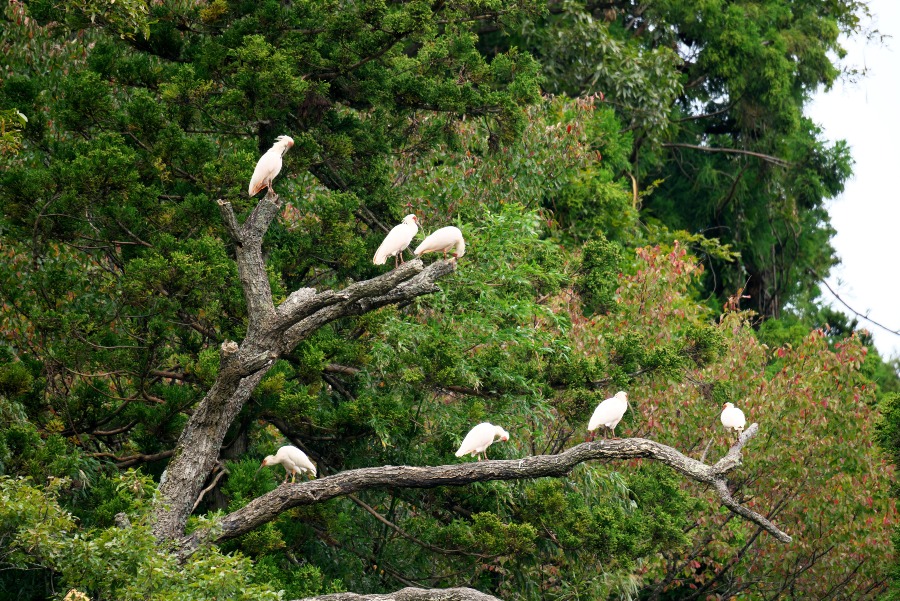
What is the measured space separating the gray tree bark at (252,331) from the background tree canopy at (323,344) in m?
0.02

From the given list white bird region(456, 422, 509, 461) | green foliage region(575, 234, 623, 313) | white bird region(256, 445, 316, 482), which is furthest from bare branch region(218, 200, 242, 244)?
green foliage region(575, 234, 623, 313)

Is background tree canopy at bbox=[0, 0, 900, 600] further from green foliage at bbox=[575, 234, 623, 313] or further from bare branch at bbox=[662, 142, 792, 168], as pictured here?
bare branch at bbox=[662, 142, 792, 168]

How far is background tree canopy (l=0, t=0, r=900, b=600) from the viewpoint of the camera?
7.89 metres

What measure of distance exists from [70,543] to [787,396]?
890cm

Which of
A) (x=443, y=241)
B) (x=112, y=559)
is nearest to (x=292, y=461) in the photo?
(x=443, y=241)

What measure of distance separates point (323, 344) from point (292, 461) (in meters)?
0.95

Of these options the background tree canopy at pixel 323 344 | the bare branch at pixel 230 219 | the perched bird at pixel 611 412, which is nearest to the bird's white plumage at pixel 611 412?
the perched bird at pixel 611 412

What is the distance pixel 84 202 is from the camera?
951 centimetres

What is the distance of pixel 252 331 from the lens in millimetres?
7637

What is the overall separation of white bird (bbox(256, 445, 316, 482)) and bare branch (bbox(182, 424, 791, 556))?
1414 millimetres

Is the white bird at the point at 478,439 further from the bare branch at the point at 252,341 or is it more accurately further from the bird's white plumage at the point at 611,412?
the bare branch at the point at 252,341

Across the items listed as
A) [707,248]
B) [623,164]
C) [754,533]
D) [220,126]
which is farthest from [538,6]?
[707,248]

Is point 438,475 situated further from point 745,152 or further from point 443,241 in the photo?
point 745,152

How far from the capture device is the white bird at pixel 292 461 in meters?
→ 9.27
